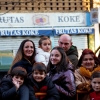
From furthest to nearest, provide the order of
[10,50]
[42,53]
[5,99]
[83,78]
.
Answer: [10,50] → [42,53] → [83,78] → [5,99]

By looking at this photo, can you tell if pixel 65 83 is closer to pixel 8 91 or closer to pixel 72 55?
pixel 8 91

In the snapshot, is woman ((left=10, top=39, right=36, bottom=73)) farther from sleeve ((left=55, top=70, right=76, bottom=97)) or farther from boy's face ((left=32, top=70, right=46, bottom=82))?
sleeve ((left=55, top=70, right=76, bottom=97))

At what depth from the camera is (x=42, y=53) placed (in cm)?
682

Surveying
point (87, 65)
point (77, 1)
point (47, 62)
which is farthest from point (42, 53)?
point (77, 1)

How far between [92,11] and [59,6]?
163 centimetres

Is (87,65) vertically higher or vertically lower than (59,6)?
lower

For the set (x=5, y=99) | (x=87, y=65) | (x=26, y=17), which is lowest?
(x=5, y=99)

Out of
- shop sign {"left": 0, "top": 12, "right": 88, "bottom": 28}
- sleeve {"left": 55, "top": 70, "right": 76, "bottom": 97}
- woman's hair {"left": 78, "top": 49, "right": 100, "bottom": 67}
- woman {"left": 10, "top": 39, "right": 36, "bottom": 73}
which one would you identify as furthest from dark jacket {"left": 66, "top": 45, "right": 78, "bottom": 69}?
shop sign {"left": 0, "top": 12, "right": 88, "bottom": 28}

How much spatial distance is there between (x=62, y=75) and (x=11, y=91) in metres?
0.80

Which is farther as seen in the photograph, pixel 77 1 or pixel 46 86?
pixel 77 1

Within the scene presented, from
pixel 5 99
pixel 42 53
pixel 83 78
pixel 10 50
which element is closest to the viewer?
pixel 5 99

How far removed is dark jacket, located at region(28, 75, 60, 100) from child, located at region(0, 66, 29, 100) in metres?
0.11

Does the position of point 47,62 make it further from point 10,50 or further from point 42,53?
point 10,50

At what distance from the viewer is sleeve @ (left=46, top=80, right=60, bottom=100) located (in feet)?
19.0
